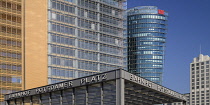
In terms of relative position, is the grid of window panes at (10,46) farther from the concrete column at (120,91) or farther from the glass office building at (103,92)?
the concrete column at (120,91)

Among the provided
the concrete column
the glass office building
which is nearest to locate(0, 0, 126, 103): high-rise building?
the glass office building

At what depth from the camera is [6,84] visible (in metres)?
93.4

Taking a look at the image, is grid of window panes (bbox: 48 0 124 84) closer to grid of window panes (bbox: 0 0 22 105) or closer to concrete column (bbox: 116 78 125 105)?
grid of window panes (bbox: 0 0 22 105)

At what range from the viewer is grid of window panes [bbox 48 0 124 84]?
356 feet

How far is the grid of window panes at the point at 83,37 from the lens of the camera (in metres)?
109

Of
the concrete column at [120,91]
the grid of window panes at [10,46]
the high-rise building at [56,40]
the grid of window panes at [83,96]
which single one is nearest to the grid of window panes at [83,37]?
the high-rise building at [56,40]

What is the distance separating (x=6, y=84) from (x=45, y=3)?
92.0 feet

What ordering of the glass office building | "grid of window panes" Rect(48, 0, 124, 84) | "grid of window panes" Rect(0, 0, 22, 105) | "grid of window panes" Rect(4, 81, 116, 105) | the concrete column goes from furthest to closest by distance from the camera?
"grid of window panes" Rect(48, 0, 124, 84) < "grid of window panes" Rect(0, 0, 22, 105) < "grid of window panes" Rect(4, 81, 116, 105) < the glass office building < the concrete column

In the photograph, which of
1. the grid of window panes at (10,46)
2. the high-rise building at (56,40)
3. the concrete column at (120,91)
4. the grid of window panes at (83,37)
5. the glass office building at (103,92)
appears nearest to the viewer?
the concrete column at (120,91)

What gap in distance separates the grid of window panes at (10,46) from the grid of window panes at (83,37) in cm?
1096

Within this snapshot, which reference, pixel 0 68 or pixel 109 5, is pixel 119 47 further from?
pixel 0 68

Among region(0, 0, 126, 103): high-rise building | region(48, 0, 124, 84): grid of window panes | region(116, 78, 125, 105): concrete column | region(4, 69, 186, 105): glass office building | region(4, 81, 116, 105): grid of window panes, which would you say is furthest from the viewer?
region(48, 0, 124, 84): grid of window panes

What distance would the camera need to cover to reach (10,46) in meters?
96.5

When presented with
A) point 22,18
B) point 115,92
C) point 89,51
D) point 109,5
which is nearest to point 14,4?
point 22,18
